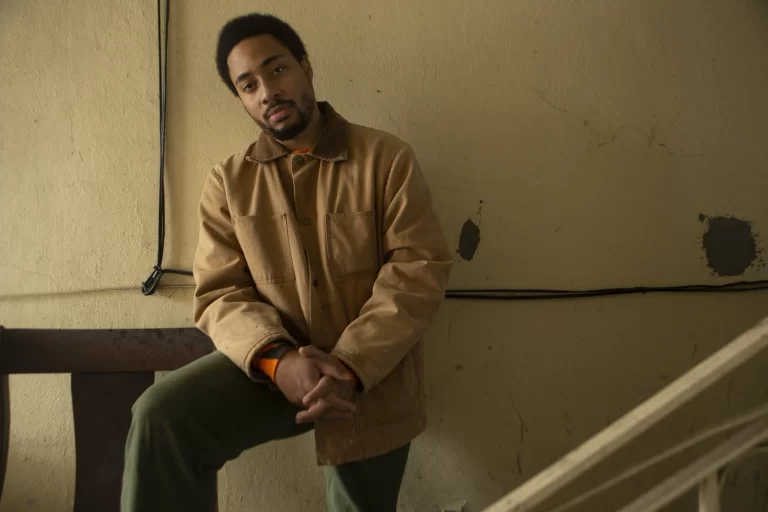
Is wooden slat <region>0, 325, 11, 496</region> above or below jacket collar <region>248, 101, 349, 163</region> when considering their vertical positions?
below

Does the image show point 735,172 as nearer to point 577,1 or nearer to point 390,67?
point 577,1

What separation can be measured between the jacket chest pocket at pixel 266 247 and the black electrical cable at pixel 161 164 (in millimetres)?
317

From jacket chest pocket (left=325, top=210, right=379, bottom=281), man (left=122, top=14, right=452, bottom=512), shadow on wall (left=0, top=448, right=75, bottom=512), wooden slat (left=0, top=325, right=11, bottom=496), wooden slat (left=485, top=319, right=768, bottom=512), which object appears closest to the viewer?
wooden slat (left=485, top=319, right=768, bottom=512)

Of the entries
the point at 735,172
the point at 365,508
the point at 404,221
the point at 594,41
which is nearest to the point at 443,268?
the point at 404,221

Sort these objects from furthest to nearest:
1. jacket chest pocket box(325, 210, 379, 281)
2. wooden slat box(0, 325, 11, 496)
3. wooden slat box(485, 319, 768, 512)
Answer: wooden slat box(0, 325, 11, 496), jacket chest pocket box(325, 210, 379, 281), wooden slat box(485, 319, 768, 512)

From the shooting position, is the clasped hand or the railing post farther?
the clasped hand

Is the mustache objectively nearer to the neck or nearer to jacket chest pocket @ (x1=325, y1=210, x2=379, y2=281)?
the neck

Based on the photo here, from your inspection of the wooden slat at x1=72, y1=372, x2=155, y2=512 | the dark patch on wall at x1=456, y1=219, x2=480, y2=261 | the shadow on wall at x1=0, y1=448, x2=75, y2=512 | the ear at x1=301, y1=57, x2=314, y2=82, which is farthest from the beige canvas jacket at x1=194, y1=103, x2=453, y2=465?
Result: the shadow on wall at x1=0, y1=448, x2=75, y2=512

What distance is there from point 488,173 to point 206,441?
871mm

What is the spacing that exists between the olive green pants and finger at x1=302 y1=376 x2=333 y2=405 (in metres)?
0.13

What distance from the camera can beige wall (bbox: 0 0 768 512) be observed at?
121 centimetres

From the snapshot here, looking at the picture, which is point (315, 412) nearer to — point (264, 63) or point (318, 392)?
point (318, 392)

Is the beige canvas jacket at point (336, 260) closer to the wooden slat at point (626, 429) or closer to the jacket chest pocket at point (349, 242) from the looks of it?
the jacket chest pocket at point (349, 242)

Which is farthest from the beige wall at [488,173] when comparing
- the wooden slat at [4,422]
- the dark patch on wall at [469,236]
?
the wooden slat at [4,422]
